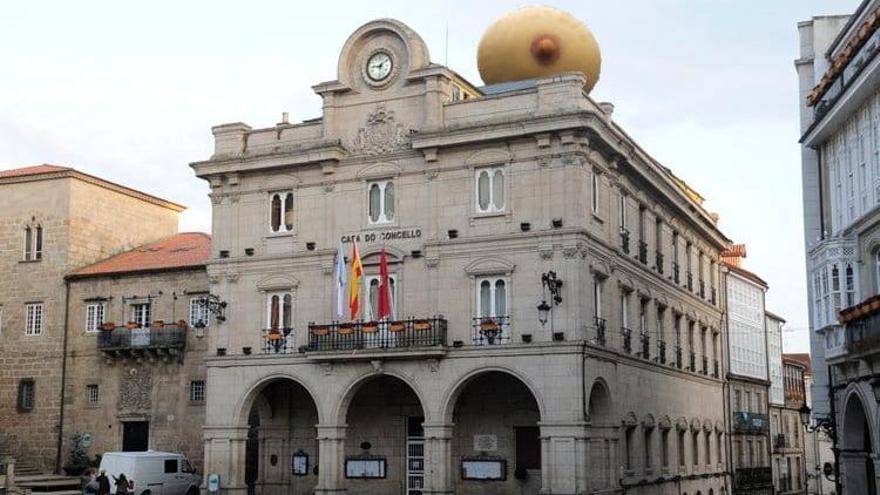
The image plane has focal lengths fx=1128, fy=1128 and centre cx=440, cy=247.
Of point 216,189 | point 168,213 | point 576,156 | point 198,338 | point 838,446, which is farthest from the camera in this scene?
point 168,213

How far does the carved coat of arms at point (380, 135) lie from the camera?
125 feet

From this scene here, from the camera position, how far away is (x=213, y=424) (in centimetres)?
3978

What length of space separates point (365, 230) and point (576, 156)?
774 centimetres

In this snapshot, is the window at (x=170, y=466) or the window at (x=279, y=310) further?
the window at (x=170, y=466)

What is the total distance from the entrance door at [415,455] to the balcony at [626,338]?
7.52 meters

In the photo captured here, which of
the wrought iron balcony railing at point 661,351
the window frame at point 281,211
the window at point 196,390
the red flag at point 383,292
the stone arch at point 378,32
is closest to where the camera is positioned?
the red flag at point 383,292

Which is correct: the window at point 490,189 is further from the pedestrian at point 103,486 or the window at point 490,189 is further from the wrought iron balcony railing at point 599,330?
the pedestrian at point 103,486

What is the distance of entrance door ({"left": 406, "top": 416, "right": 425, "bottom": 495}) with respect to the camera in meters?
38.5

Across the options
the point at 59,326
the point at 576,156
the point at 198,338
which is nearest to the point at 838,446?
the point at 576,156

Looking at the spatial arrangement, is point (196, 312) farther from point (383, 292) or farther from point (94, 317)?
point (383, 292)

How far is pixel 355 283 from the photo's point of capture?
122 ft

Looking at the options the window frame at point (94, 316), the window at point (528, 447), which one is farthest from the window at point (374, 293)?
the window frame at point (94, 316)

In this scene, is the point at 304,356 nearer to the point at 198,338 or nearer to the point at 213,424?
the point at 213,424

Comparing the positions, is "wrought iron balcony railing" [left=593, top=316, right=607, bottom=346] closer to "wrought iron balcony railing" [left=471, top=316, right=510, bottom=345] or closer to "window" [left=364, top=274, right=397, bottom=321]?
"wrought iron balcony railing" [left=471, top=316, right=510, bottom=345]
